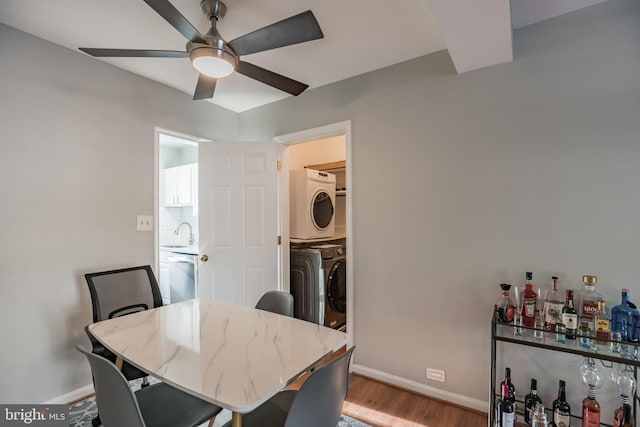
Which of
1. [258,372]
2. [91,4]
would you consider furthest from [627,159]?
[91,4]

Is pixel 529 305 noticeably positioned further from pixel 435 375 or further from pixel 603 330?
pixel 435 375

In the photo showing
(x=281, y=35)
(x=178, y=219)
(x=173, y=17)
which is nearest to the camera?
(x=173, y=17)

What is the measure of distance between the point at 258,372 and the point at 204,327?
576mm

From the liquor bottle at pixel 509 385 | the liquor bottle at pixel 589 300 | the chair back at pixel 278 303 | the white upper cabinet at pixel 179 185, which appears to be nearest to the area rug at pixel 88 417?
the chair back at pixel 278 303

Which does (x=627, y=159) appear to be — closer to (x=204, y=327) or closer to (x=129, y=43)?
(x=204, y=327)

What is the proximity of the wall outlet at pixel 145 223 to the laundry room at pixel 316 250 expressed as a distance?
1.34m

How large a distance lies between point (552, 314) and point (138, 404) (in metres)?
2.02

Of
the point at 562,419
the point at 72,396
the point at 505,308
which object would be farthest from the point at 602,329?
the point at 72,396

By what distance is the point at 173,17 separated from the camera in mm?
1301

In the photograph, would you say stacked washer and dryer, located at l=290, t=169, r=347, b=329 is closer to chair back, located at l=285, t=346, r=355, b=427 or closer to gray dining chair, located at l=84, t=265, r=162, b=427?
gray dining chair, located at l=84, t=265, r=162, b=427

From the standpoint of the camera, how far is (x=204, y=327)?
1523 millimetres

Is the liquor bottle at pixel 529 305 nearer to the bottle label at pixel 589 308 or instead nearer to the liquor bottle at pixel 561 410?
the bottle label at pixel 589 308

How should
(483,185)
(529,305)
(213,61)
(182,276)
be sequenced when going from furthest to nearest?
1. (182,276)
2. (483,185)
3. (529,305)
4. (213,61)

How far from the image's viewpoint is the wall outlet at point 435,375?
2.12 meters
